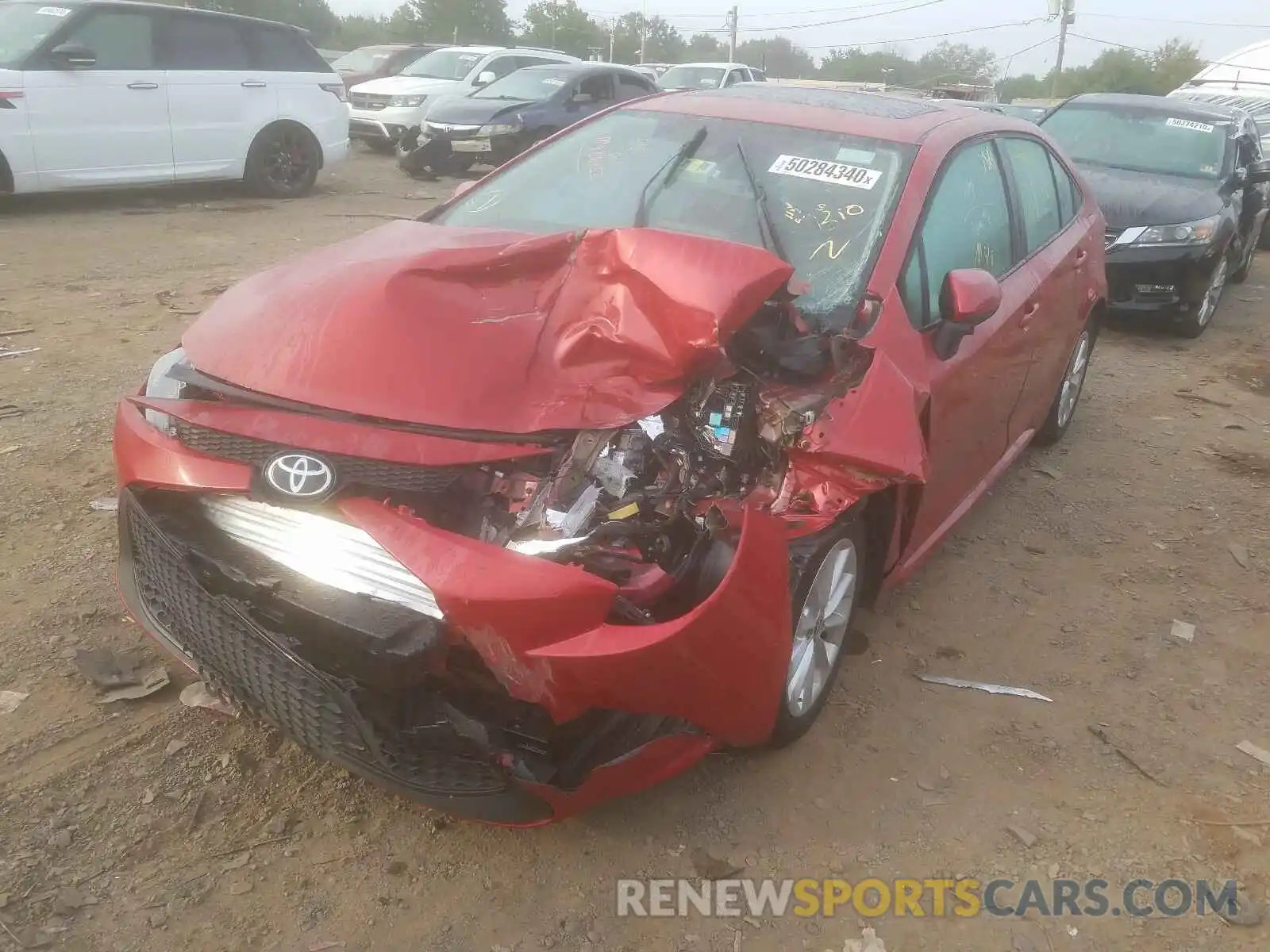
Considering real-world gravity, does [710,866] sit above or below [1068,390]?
below

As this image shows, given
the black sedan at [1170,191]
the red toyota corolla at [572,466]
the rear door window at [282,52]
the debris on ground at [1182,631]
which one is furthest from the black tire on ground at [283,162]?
the debris on ground at [1182,631]

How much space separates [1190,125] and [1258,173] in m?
0.67

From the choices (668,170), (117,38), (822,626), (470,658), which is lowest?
(822,626)

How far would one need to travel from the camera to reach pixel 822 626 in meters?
2.79

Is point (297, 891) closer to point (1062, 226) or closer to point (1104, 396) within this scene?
point (1062, 226)

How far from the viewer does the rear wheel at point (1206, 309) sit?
7305 millimetres

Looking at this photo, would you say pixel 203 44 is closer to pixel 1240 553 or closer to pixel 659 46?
pixel 1240 553

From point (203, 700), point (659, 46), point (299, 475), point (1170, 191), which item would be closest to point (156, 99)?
point (203, 700)

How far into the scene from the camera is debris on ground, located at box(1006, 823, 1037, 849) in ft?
8.34

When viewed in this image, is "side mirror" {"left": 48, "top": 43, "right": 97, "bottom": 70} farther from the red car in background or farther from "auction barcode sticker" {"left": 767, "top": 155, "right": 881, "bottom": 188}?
the red car in background

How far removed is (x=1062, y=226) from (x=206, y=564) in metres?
3.82

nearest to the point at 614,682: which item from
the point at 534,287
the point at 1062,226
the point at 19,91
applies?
the point at 534,287

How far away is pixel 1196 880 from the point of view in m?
2.48

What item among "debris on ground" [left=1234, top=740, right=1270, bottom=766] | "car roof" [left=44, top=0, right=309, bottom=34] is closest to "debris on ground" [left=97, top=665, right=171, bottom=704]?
"debris on ground" [left=1234, top=740, right=1270, bottom=766]
